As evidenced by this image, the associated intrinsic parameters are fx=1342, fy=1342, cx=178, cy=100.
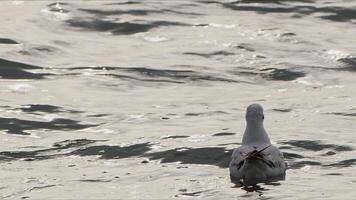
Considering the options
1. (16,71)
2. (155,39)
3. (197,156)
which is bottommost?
(197,156)

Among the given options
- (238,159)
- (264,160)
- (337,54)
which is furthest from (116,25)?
(264,160)

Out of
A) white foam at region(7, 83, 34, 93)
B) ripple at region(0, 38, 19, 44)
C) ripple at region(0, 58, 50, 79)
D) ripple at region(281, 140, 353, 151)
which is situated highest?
ripple at region(0, 38, 19, 44)

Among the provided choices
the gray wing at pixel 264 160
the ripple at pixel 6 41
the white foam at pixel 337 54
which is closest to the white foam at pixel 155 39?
the ripple at pixel 6 41

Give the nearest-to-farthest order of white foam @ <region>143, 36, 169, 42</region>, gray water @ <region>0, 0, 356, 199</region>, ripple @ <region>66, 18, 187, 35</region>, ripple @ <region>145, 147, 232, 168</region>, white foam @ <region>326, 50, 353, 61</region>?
1. gray water @ <region>0, 0, 356, 199</region>
2. ripple @ <region>145, 147, 232, 168</region>
3. white foam @ <region>326, 50, 353, 61</region>
4. white foam @ <region>143, 36, 169, 42</region>
5. ripple @ <region>66, 18, 187, 35</region>

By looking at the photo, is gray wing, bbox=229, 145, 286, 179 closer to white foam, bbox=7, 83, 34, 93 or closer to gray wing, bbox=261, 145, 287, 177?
gray wing, bbox=261, 145, 287, 177

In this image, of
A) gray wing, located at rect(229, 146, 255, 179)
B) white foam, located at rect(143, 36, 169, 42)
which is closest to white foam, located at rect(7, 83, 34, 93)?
white foam, located at rect(143, 36, 169, 42)

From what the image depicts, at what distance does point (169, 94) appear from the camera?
980 inches

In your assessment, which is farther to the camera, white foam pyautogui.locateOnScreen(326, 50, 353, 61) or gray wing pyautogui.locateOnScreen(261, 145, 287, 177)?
white foam pyautogui.locateOnScreen(326, 50, 353, 61)

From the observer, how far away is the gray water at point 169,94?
18.6m

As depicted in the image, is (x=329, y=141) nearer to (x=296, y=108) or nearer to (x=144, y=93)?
(x=296, y=108)

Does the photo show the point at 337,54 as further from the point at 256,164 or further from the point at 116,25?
the point at 256,164

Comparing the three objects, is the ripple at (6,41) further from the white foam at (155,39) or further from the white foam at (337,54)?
the white foam at (337,54)

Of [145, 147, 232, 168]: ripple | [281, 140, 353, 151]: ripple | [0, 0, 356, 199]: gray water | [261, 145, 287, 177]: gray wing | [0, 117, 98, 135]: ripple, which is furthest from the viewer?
[0, 117, 98, 135]: ripple

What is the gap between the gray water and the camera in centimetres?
1859
